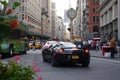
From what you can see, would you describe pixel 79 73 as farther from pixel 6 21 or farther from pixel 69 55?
pixel 6 21

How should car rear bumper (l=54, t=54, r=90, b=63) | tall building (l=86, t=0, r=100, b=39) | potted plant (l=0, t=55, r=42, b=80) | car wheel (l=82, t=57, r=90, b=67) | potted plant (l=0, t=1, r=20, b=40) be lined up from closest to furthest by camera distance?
potted plant (l=0, t=1, r=20, b=40), potted plant (l=0, t=55, r=42, b=80), car rear bumper (l=54, t=54, r=90, b=63), car wheel (l=82, t=57, r=90, b=67), tall building (l=86, t=0, r=100, b=39)

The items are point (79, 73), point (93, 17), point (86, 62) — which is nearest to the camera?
point (79, 73)

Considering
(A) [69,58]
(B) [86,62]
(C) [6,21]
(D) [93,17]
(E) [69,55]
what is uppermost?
(D) [93,17]

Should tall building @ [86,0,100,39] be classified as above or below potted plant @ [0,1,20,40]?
above

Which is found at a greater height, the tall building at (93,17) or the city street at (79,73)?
the tall building at (93,17)

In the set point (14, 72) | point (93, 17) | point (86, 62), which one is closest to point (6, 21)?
point (14, 72)

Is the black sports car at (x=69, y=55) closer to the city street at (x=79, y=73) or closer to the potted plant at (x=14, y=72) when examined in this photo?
the city street at (x=79, y=73)

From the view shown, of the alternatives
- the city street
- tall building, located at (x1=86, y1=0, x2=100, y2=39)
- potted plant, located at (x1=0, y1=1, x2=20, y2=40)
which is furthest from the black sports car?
tall building, located at (x1=86, y1=0, x2=100, y2=39)

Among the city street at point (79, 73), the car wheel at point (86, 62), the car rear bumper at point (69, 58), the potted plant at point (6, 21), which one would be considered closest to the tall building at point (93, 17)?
the car wheel at point (86, 62)

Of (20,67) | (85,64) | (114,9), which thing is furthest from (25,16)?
(20,67)

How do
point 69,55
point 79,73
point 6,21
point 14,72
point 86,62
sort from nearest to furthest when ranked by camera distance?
point 6,21 → point 14,72 → point 79,73 → point 69,55 → point 86,62

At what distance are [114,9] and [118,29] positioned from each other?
6277 mm

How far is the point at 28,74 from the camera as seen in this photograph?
5344 mm

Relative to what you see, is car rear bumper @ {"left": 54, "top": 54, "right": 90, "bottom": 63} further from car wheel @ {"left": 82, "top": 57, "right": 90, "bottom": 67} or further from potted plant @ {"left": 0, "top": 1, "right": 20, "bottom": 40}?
potted plant @ {"left": 0, "top": 1, "right": 20, "bottom": 40}
